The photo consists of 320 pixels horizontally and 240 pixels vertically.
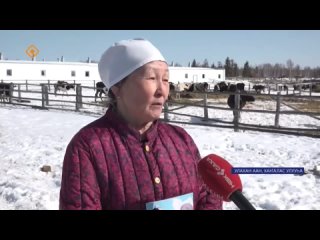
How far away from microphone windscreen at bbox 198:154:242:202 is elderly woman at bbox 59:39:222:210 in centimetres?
28

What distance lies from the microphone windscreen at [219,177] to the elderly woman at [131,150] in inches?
11.0

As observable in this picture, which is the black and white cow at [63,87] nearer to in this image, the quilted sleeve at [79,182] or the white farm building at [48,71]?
the white farm building at [48,71]

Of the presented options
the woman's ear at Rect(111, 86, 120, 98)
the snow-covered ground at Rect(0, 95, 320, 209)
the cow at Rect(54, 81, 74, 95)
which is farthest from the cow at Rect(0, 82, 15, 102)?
the woman's ear at Rect(111, 86, 120, 98)

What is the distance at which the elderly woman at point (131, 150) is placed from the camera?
147cm

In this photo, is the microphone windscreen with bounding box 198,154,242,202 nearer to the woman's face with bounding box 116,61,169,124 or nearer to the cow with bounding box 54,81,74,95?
the woman's face with bounding box 116,61,169,124

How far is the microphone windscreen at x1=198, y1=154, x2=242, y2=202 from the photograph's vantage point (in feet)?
3.83

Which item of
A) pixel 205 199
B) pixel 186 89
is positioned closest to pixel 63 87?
pixel 186 89

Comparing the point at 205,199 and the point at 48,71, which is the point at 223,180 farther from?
the point at 48,71

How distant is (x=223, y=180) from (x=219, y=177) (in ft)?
0.10
